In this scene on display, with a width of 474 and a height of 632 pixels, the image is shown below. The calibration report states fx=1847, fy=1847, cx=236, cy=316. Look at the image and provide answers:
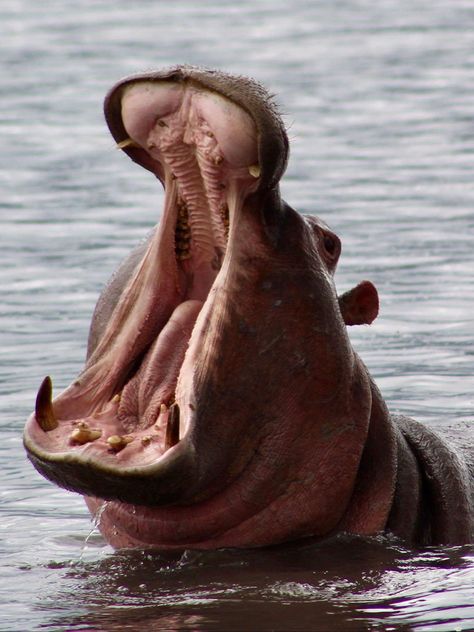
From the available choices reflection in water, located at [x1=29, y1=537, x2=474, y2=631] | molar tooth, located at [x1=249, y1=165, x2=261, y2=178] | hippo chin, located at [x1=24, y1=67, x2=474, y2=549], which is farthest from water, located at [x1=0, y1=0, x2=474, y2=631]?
molar tooth, located at [x1=249, y1=165, x2=261, y2=178]

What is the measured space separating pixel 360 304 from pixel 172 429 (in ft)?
4.13

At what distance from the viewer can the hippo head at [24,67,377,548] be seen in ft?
18.6

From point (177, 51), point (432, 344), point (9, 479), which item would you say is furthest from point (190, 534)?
point (177, 51)

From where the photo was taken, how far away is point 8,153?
674 inches

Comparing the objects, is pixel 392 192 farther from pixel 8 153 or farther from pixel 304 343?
pixel 304 343

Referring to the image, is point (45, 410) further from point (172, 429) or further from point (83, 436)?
point (172, 429)

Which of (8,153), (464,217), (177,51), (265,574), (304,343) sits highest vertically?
(177,51)

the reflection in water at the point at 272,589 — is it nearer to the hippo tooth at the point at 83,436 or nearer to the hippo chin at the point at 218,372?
the hippo chin at the point at 218,372

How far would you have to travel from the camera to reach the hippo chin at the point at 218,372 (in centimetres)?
566

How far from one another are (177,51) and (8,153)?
6.78 meters

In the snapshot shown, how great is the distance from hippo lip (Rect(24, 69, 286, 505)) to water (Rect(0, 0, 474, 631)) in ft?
1.19

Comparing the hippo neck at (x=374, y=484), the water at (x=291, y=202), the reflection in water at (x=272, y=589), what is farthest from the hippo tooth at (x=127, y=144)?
the reflection in water at (x=272, y=589)

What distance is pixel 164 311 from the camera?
620 cm

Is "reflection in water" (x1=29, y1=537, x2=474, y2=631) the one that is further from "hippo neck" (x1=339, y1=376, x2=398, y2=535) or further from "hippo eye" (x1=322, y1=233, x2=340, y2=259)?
"hippo eye" (x1=322, y1=233, x2=340, y2=259)
